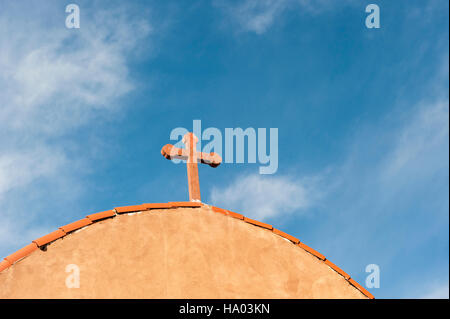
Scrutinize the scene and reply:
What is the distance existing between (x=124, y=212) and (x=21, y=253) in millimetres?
1432

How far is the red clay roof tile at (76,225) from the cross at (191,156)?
1956 millimetres

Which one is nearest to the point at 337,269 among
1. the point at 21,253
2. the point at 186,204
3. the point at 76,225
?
the point at 186,204

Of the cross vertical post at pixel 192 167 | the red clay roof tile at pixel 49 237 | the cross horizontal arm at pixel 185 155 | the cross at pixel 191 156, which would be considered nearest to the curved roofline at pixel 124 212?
the red clay roof tile at pixel 49 237

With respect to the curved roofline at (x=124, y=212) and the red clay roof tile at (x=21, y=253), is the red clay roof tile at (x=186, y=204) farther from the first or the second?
the red clay roof tile at (x=21, y=253)

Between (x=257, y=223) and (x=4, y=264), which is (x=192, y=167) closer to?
(x=257, y=223)

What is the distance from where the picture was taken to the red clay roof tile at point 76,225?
19.6ft

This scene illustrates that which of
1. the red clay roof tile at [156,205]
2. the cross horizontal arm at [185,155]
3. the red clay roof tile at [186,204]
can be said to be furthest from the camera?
the cross horizontal arm at [185,155]

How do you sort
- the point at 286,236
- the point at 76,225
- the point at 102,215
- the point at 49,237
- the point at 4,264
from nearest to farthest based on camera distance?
the point at 4,264, the point at 49,237, the point at 76,225, the point at 102,215, the point at 286,236

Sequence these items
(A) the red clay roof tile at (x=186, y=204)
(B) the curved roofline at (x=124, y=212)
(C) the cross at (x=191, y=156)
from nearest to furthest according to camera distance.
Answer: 1. (B) the curved roofline at (x=124, y=212)
2. (A) the red clay roof tile at (x=186, y=204)
3. (C) the cross at (x=191, y=156)

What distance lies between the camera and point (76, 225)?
604 cm

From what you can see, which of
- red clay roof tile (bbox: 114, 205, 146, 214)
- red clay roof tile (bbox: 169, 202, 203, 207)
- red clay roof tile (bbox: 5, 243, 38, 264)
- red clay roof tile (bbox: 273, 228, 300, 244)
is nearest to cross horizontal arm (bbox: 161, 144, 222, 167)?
red clay roof tile (bbox: 169, 202, 203, 207)
